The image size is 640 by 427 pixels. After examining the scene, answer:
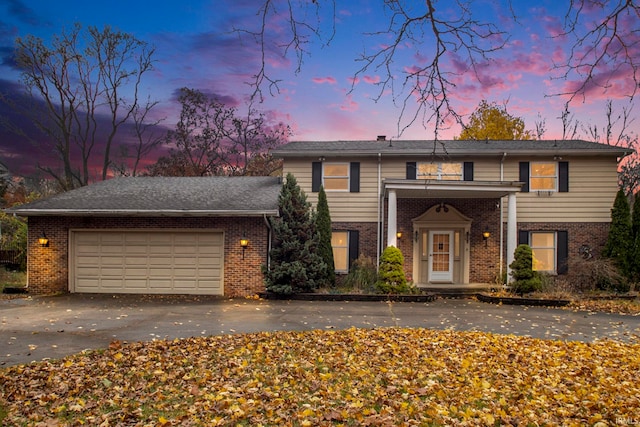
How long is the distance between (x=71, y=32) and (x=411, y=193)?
20.3m

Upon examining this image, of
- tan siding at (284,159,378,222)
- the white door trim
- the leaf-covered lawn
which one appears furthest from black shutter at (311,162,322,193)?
the leaf-covered lawn

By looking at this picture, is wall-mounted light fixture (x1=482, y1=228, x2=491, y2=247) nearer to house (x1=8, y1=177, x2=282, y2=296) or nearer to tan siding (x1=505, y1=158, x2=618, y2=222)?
tan siding (x1=505, y1=158, x2=618, y2=222)

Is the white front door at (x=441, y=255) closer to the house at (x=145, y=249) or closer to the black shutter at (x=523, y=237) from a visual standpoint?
the black shutter at (x=523, y=237)

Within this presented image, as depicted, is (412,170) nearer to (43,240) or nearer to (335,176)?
(335,176)

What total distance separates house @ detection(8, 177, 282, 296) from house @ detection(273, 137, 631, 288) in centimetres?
320

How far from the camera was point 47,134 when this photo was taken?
89.4 ft

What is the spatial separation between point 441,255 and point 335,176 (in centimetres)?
475

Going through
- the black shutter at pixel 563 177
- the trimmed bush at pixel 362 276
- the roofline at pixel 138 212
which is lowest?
the trimmed bush at pixel 362 276

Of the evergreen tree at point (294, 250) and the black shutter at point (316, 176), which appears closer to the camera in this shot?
the evergreen tree at point (294, 250)

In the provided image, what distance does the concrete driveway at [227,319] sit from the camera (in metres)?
9.02

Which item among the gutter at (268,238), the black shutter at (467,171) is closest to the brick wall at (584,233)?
the black shutter at (467,171)

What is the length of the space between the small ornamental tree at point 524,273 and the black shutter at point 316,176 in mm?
6958

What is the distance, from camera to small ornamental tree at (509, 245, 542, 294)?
14.7 metres

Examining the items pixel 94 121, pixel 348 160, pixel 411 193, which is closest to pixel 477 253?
pixel 411 193
